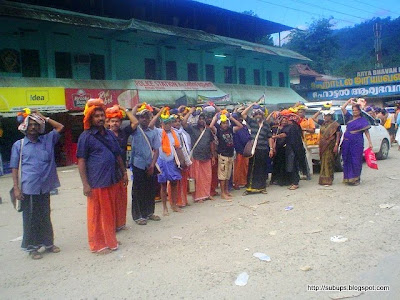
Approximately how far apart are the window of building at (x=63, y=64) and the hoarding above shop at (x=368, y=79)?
2457 centimetres

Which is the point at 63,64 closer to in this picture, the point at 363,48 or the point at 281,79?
the point at 281,79

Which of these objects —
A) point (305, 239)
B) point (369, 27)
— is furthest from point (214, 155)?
point (369, 27)

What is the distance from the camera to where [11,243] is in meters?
5.55

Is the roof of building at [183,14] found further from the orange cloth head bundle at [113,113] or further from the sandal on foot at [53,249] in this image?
the sandal on foot at [53,249]

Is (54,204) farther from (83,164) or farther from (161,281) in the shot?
(161,281)

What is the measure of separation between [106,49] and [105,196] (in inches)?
631

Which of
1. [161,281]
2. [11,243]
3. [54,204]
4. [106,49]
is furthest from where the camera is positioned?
[106,49]

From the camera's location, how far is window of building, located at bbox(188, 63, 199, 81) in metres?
24.2

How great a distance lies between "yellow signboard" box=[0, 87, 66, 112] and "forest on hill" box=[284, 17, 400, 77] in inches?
1524

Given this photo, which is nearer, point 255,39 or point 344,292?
point 344,292

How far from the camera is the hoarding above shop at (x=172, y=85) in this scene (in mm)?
19391

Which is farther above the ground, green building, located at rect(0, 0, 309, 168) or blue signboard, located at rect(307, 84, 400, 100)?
green building, located at rect(0, 0, 309, 168)

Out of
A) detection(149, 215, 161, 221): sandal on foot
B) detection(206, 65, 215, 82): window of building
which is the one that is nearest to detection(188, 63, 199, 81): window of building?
detection(206, 65, 215, 82): window of building

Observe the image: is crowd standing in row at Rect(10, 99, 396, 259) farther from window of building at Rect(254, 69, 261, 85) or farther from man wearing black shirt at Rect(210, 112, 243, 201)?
window of building at Rect(254, 69, 261, 85)
